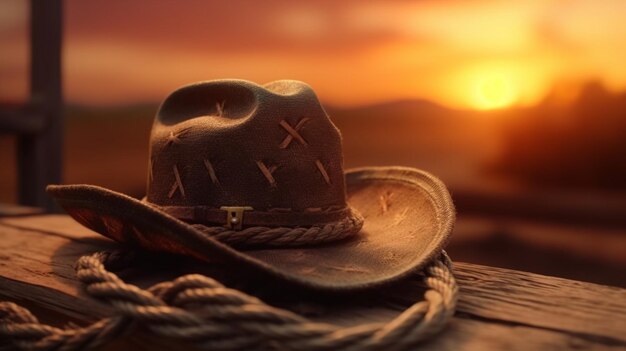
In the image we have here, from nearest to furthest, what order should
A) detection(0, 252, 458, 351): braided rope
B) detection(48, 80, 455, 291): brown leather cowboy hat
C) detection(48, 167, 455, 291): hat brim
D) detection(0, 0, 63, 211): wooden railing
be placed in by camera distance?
detection(0, 252, 458, 351): braided rope → detection(48, 167, 455, 291): hat brim → detection(48, 80, 455, 291): brown leather cowboy hat → detection(0, 0, 63, 211): wooden railing

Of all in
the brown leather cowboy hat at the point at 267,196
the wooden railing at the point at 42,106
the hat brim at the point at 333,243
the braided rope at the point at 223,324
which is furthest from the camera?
the wooden railing at the point at 42,106

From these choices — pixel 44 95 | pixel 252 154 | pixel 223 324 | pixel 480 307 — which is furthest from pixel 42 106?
pixel 480 307

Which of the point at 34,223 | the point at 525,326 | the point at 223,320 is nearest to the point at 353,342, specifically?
the point at 223,320

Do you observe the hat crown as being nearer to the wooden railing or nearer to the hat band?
the hat band

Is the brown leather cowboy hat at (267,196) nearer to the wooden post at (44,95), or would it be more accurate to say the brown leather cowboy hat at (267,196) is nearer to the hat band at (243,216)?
the hat band at (243,216)

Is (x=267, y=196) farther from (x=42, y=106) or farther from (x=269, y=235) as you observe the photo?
(x=42, y=106)

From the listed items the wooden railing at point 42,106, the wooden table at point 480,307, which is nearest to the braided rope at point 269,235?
the wooden table at point 480,307

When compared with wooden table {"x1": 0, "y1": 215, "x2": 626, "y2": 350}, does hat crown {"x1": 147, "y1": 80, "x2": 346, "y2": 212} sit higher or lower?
higher

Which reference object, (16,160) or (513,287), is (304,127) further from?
(16,160)

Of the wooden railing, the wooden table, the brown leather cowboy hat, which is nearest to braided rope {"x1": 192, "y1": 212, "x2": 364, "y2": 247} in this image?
the brown leather cowboy hat
